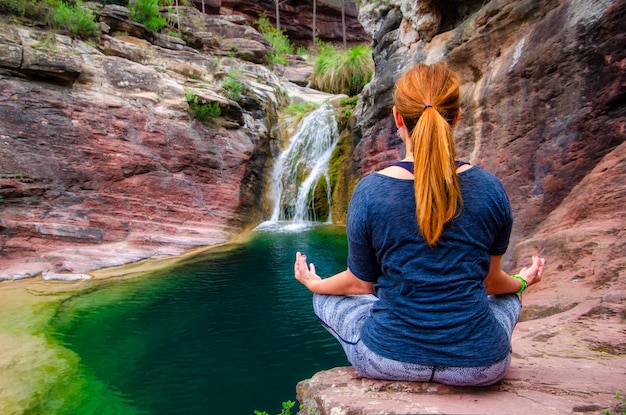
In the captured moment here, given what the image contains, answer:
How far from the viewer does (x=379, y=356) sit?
1578 mm

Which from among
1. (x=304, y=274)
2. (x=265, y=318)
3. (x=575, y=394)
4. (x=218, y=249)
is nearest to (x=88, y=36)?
(x=218, y=249)

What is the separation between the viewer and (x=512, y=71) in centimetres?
679

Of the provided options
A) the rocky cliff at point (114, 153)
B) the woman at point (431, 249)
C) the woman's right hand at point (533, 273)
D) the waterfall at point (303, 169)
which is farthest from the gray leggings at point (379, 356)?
the waterfall at point (303, 169)

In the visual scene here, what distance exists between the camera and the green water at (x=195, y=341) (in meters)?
3.60

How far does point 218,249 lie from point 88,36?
24.3ft

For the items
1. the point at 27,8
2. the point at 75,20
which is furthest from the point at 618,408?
the point at 27,8

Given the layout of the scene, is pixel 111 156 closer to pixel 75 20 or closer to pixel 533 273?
pixel 75 20

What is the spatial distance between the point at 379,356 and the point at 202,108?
11004 mm

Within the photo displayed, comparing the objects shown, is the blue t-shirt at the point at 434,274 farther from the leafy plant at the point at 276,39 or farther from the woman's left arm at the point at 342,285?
the leafy plant at the point at 276,39

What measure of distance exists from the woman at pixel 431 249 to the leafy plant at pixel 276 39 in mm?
20163

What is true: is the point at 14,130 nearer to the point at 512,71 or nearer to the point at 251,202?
the point at 251,202

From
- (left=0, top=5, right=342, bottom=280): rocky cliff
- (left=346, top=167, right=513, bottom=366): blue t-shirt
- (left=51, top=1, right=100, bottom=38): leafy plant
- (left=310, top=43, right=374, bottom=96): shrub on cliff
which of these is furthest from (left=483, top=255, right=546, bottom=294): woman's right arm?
(left=310, top=43, right=374, bottom=96): shrub on cliff

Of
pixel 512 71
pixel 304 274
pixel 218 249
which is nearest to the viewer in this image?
pixel 304 274

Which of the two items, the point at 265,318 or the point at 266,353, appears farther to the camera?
the point at 265,318
